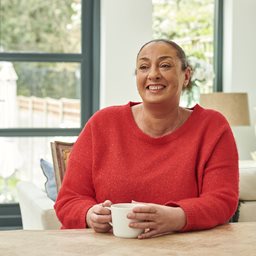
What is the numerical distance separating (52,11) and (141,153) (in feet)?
11.1

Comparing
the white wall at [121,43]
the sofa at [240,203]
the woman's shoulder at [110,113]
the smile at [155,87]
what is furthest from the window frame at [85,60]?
the smile at [155,87]

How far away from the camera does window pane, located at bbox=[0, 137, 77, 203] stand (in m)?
5.07

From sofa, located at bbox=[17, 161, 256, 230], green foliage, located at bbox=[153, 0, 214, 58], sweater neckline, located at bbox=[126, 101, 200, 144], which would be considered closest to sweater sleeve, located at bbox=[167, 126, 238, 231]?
sweater neckline, located at bbox=[126, 101, 200, 144]

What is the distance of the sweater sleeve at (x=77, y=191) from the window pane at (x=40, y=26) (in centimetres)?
324

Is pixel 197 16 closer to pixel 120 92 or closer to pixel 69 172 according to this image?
pixel 120 92

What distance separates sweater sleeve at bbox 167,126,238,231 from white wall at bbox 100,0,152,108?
2974mm

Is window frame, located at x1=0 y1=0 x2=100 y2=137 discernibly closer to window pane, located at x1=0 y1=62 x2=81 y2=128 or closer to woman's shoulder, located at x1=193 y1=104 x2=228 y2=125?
window pane, located at x1=0 y1=62 x2=81 y2=128

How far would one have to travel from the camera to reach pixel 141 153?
77.3 inches

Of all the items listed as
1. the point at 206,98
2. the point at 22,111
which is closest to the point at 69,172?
the point at 206,98

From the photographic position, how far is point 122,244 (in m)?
1.53

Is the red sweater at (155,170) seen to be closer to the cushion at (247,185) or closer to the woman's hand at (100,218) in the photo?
the woman's hand at (100,218)

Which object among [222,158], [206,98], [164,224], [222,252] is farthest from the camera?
[206,98]

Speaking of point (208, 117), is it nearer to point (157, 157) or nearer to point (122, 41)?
point (157, 157)

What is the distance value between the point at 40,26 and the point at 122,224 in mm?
3750
